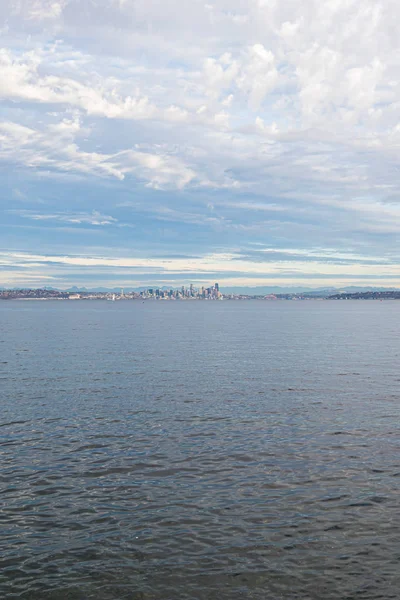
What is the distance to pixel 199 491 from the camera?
81.0 ft

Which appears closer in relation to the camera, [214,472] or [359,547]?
[359,547]

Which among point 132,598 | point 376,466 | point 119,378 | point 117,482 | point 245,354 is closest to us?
Answer: point 132,598

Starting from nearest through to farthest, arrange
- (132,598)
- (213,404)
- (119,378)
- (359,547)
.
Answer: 1. (132,598)
2. (359,547)
3. (213,404)
4. (119,378)

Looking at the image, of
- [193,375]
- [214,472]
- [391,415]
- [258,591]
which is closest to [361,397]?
[391,415]

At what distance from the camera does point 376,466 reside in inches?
1110

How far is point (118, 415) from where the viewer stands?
130 feet

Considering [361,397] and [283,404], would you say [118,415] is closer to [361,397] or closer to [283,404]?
[283,404]

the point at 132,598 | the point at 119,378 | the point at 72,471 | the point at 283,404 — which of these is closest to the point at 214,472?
the point at 72,471

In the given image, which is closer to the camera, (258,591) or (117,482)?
(258,591)

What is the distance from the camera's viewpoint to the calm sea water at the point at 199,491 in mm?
17594

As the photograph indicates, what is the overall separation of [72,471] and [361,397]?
29147mm

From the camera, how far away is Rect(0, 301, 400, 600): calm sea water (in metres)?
17.6

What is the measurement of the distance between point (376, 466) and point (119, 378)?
34.2 m

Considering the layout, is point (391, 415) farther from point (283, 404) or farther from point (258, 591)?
point (258, 591)
